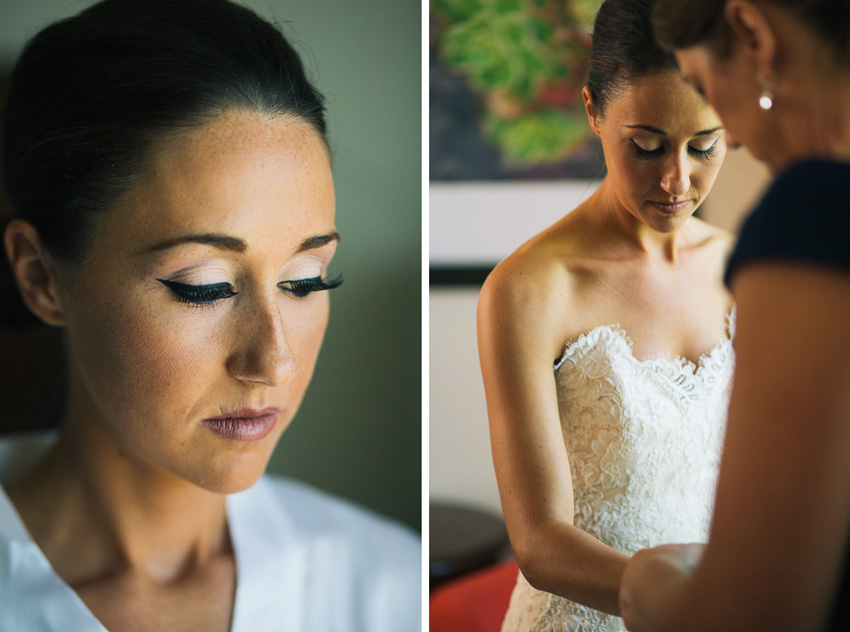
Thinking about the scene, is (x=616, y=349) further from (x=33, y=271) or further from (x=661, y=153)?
(x=33, y=271)

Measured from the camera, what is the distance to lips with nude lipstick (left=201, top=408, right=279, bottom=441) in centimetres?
92

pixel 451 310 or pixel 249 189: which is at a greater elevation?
pixel 249 189

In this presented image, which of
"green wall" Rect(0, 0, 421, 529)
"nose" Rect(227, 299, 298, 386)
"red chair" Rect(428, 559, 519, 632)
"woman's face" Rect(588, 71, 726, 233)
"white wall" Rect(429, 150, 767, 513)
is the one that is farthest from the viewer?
"white wall" Rect(429, 150, 767, 513)

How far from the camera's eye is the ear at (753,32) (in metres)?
0.56

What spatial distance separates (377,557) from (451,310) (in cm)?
70

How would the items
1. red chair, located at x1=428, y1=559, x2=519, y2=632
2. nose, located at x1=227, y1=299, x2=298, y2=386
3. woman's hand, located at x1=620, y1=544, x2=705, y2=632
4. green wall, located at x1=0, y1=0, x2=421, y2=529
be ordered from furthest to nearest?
red chair, located at x1=428, y1=559, x2=519, y2=632, green wall, located at x1=0, y1=0, x2=421, y2=529, nose, located at x1=227, y1=299, x2=298, y2=386, woman's hand, located at x1=620, y1=544, x2=705, y2=632

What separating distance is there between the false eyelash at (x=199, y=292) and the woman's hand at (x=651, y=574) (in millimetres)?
542

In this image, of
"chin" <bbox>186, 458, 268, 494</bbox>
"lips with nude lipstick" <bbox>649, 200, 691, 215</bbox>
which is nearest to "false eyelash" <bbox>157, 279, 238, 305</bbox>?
"chin" <bbox>186, 458, 268, 494</bbox>

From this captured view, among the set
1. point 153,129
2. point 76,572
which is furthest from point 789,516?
point 76,572

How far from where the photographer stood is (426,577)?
107 centimetres

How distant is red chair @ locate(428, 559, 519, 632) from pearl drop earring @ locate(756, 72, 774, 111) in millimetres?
879

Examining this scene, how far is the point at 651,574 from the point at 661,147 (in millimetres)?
460

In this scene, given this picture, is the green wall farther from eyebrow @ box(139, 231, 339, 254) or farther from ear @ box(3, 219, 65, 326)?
ear @ box(3, 219, 65, 326)

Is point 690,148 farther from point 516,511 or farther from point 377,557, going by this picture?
point 377,557
